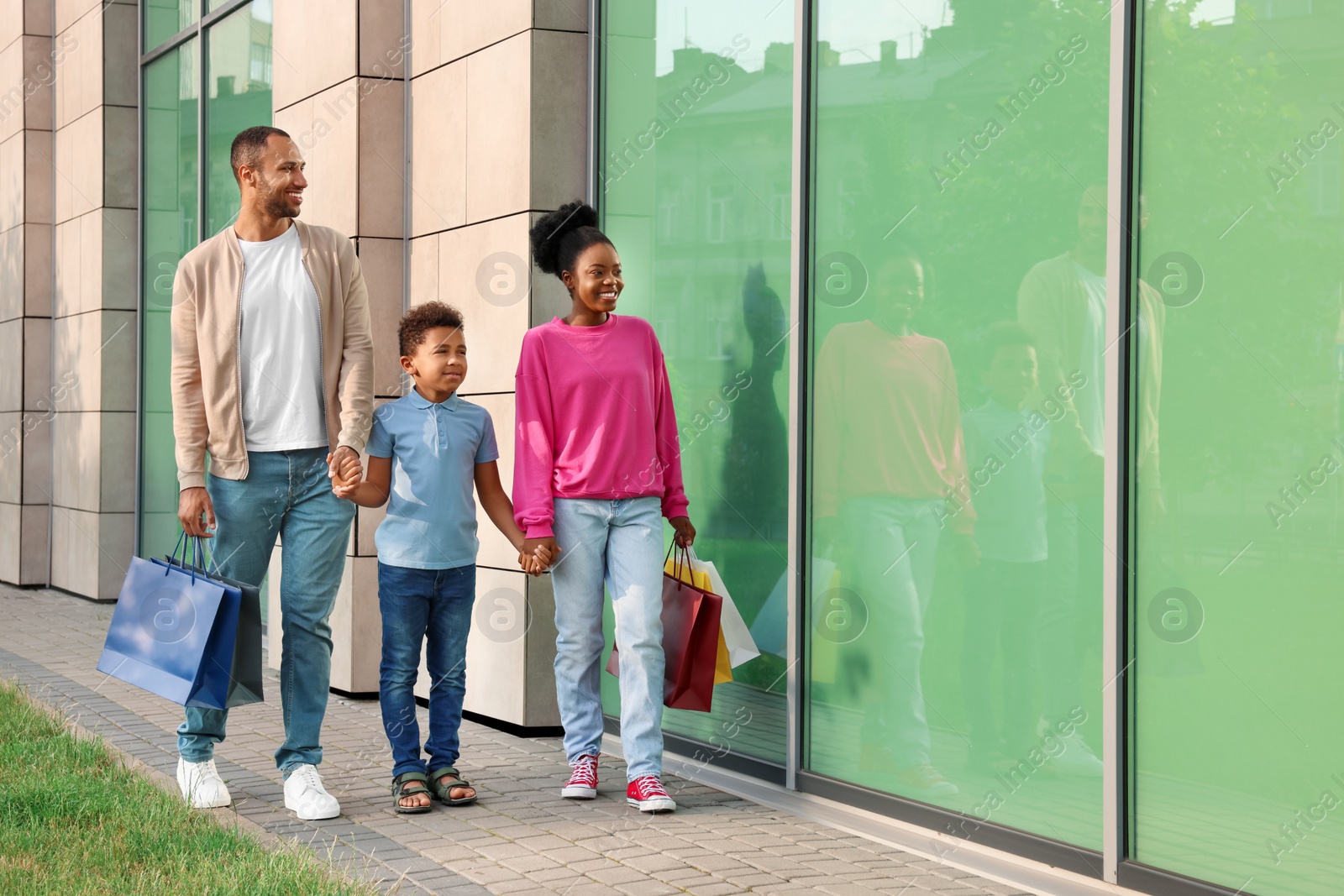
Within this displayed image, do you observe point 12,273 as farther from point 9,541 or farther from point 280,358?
point 280,358

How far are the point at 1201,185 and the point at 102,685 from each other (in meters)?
6.32

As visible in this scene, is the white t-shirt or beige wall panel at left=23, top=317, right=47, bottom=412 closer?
the white t-shirt

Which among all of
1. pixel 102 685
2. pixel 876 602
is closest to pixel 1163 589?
pixel 876 602

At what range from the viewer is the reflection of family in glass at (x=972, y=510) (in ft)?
14.6

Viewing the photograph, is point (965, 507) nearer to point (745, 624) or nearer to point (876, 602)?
point (876, 602)

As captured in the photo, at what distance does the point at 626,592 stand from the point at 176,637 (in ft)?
5.15

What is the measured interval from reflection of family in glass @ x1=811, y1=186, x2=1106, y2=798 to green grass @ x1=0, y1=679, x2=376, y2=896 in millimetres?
1995

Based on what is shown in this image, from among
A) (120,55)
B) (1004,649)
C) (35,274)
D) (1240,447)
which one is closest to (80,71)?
(120,55)

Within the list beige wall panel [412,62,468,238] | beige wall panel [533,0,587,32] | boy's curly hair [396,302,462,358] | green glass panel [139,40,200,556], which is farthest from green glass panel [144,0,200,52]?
boy's curly hair [396,302,462,358]

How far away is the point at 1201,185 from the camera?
4.09 m

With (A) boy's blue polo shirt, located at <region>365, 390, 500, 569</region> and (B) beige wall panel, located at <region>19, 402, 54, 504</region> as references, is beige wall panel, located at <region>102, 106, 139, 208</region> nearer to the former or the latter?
(B) beige wall panel, located at <region>19, 402, 54, 504</region>

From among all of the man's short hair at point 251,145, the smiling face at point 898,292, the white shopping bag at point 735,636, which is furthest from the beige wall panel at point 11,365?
the smiling face at point 898,292

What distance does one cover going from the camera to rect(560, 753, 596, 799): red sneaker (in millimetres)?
5469

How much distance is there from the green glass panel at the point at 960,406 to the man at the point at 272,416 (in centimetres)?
179
